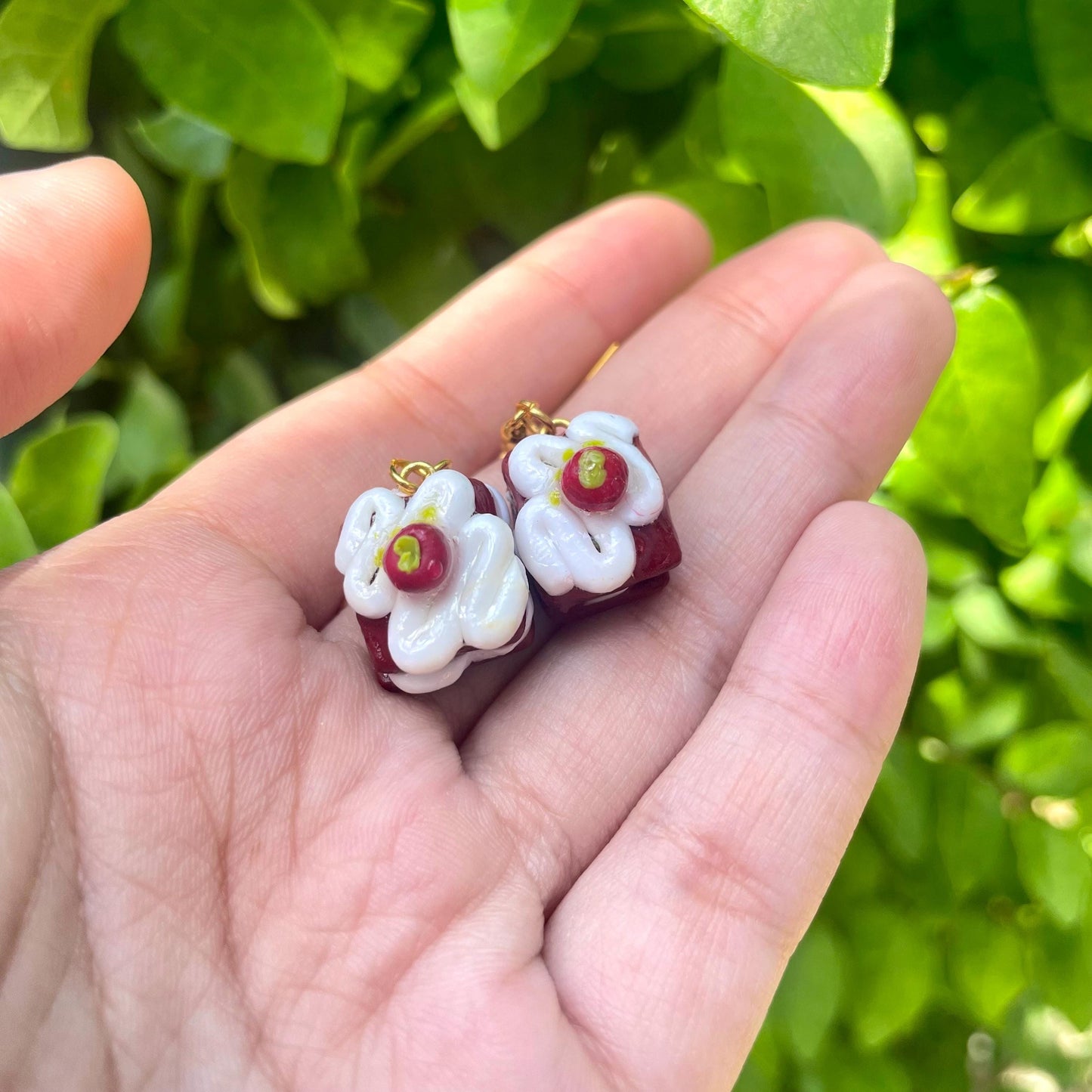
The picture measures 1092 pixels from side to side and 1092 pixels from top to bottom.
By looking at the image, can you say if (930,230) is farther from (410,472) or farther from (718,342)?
(410,472)

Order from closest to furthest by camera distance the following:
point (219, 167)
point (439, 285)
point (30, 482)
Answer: point (30, 482)
point (219, 167)
point (439, 285)

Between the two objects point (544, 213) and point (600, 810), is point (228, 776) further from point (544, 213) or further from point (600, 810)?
point (544, 213)

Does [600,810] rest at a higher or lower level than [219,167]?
lower

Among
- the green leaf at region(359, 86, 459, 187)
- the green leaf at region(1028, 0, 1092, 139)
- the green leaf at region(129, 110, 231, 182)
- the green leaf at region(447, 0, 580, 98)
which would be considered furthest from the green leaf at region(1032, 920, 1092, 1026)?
the green leaf at region(129, 110, 231, 182)

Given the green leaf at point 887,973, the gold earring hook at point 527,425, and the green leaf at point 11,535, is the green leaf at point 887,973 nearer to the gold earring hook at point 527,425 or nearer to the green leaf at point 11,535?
the gold earring hook at point 527,425

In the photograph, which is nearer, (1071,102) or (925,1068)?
(1071,102)

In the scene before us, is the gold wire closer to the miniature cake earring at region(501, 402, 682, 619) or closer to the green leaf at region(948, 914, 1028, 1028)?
the miniature cake earring at region(501, 402, 682, 619)

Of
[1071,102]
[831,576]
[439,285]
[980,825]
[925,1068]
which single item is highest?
[1071,102]

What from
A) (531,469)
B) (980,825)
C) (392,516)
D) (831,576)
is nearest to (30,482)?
(392,516)
